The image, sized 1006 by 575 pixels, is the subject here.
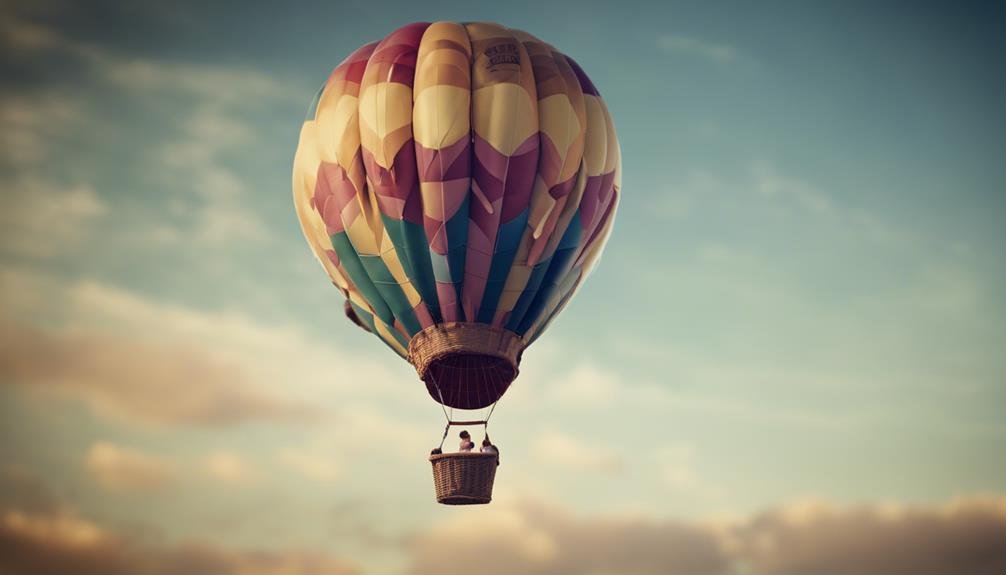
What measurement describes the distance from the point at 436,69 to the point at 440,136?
110 cm

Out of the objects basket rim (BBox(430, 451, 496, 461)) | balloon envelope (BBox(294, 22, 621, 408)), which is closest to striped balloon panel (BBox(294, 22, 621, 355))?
balloon envelope (BBox(294, 22, 621, 408))

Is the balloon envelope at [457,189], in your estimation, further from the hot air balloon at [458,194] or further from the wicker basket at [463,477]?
the wicker basket at [463,477]

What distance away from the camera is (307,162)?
2259 cm

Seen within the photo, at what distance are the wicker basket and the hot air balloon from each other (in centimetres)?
2

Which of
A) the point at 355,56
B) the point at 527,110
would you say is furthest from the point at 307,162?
the point at 527,110

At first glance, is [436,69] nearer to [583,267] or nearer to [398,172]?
[398,172]

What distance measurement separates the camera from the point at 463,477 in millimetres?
20953

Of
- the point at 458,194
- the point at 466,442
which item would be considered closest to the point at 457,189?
the point at 458,194

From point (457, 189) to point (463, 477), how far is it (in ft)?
13.3

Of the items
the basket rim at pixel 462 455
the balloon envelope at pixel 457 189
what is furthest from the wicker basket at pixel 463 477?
the balloon envelope at pixel 457 189

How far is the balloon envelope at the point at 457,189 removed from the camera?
69.9 ft

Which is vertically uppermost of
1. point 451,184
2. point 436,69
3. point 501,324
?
point 436,69

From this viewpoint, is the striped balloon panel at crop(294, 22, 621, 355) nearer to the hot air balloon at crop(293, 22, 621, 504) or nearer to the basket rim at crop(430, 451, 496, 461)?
the hot air balloon at crop(293, 22, 621, 504)

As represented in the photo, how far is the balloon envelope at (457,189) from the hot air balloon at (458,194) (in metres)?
0.02
